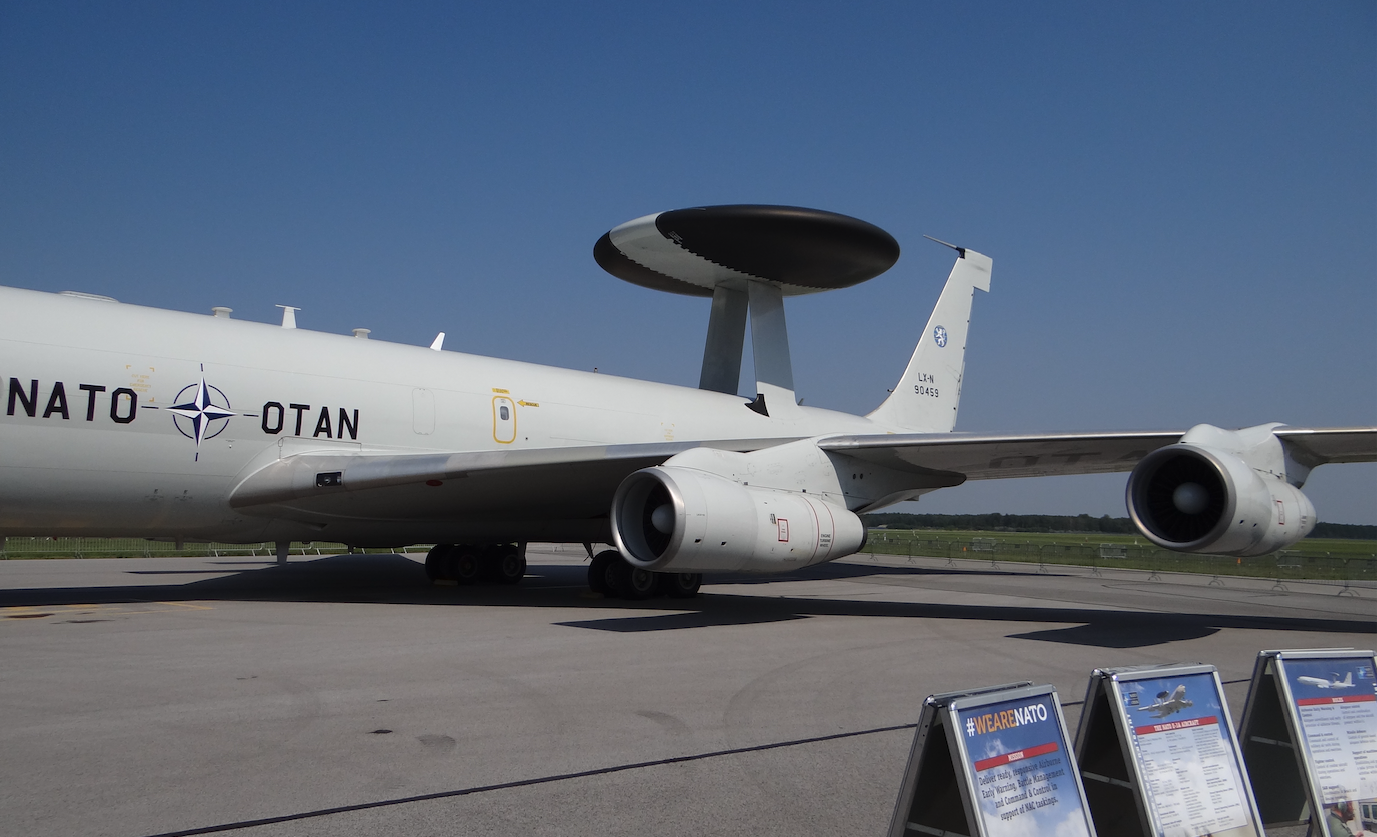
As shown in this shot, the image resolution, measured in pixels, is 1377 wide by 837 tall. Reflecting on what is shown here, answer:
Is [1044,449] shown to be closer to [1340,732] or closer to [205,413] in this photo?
[1340,732]

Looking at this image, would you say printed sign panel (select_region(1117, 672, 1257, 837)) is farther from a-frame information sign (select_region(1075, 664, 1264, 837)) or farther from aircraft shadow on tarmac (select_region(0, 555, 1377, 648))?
aircraft shadow on tarmac (select_region(0, 555, 1377, 648))

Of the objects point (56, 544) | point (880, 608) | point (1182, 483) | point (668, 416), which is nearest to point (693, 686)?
point (1182, 483)

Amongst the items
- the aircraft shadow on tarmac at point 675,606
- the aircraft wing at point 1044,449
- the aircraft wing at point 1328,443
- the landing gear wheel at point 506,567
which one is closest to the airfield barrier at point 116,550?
the landing gear wheel at point 506,567

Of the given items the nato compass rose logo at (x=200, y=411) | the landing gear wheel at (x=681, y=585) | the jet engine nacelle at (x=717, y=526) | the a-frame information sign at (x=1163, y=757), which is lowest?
the landing gear wheel at (x=681, y=585)

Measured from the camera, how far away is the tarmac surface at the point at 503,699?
13.1 ft

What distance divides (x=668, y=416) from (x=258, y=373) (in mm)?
6806

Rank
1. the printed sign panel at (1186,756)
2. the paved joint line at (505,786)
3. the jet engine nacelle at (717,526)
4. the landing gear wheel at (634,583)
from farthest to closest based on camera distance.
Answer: the landing gear wheel at (634,583) → the jet engine nacelle at (717,526) → the paved joint line at (505,786) → the printed sign panel at (1186,756)

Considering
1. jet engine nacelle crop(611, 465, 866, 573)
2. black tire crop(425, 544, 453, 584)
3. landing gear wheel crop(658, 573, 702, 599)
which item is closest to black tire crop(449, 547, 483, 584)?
black tire crop(425, 544, 453, 584)

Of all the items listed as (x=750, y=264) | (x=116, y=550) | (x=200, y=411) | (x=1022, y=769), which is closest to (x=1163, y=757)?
(x=1022, y=769)

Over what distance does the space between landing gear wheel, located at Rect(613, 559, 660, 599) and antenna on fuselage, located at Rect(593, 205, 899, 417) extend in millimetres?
5590

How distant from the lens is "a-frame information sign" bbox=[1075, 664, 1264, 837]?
3.12 m

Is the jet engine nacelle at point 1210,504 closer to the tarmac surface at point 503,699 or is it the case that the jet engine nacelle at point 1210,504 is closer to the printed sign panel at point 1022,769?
the tarmac surface at point 503,699

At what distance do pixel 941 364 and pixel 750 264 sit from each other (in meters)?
5.61

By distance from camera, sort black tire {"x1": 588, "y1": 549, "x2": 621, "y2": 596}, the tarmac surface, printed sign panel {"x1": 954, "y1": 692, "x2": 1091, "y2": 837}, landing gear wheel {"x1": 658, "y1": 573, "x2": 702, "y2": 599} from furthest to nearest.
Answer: black tire {"x1": 588, "y1": 549, "x2": 621, "y2": 596} < landing gear wheel {"x1": 658, "y1": 573, "x2": 702, "y2": 599} < the tarmac surface < printed sign panel {"x1": 954, "y1": 692, "x2": 1091, "y2": 837}
